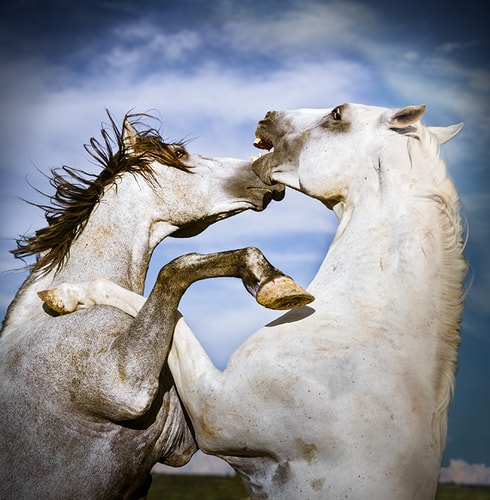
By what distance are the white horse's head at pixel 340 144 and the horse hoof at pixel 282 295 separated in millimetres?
896

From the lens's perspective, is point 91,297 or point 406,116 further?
point 91,297

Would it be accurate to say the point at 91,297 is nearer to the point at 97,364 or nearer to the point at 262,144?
the point at 97,364

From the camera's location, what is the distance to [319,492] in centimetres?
349

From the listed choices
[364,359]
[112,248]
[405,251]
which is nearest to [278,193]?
[112,248]

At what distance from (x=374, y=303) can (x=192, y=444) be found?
5.49ft

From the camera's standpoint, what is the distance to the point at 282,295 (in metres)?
3.58

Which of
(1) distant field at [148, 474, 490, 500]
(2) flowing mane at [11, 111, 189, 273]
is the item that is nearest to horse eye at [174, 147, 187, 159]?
(2) flowing mane at [11, 111, 189, 273]

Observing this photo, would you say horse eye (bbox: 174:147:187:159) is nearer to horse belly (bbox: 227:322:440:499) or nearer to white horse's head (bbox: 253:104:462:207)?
white horse's head (bbox: 253:104:462:207)

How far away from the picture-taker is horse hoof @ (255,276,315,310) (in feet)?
11.8

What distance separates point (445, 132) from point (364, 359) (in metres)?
1.62

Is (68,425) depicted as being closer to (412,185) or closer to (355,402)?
(355,402)

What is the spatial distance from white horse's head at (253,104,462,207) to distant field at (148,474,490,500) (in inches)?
194

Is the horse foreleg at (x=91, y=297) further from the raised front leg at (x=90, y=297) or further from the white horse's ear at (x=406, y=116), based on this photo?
the white horse's ear at (x=406, y=116)

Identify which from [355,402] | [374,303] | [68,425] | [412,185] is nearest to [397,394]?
[355,402]
